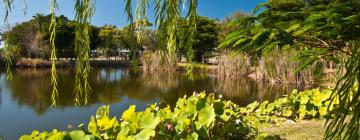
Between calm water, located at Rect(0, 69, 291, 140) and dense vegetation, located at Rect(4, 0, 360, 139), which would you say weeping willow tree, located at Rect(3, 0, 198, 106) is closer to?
dense vegetation, located at Rect(4, 0, 360, 139)

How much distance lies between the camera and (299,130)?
3.26m

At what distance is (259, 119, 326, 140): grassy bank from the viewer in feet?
9.83

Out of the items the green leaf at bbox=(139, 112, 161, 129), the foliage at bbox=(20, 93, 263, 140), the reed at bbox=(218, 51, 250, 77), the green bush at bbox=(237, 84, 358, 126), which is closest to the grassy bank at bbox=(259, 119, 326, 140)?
the green bush at bbox=(237, 84, 358, 126)

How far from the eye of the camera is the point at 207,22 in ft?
82.0

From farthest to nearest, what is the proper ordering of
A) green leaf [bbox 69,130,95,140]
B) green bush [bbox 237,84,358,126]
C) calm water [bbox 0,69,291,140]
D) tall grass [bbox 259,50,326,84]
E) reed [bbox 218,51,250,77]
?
reed [bbox 218,51,250,77] → tall grass [bbox 259,50,326,84] → calm water [bbox 0,69,291,140] → green bush [bbox 237,84,358,126] → green leaf [bbox 69,130,95,140]

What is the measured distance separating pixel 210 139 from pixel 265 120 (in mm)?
1453

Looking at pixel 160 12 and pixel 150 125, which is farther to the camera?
pixel 150 125

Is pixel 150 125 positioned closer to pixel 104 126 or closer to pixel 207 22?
pixel 104 126

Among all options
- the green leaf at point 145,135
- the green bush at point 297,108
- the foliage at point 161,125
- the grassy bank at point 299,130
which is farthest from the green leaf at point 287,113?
the green leaf at point 145,135

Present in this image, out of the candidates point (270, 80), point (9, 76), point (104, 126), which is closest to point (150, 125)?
point (104, 126)

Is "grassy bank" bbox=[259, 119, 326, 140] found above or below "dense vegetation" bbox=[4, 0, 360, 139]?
below

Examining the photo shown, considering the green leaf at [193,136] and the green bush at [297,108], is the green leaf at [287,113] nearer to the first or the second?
the green bush at [297,108]

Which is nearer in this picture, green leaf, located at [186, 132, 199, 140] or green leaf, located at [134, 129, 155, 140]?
green leaf, located at [134, 129, 155, 140]

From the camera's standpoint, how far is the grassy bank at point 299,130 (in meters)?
3.00
